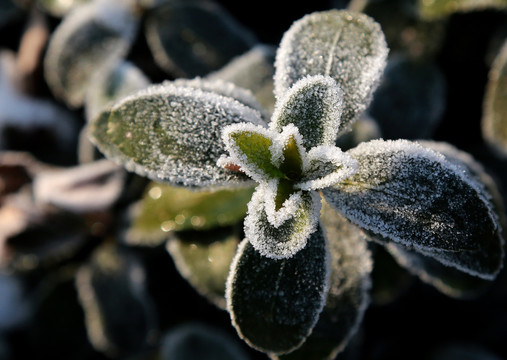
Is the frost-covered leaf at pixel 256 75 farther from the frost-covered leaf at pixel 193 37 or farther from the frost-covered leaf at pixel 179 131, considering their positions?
the frost-covered leaf at pixel 179 131

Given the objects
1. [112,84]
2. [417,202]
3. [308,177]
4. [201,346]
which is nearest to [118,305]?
[201,346]

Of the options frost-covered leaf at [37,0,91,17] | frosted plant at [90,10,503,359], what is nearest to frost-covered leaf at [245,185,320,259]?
frosted plant at [90,10,503,359]

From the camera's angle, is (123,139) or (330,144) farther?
(123,139)

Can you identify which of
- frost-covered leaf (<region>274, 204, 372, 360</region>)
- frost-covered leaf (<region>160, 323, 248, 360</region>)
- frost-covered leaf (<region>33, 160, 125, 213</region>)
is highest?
frost-covered leaf (<region>274, 204, 372, 360</region>)

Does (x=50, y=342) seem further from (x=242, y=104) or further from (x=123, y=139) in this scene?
(x=242, y=104)

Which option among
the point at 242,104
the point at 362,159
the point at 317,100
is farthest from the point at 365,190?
the point at 242,104

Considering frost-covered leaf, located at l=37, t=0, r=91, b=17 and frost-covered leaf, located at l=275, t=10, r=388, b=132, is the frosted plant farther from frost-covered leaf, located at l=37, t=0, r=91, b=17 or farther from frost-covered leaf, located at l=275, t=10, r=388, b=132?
frost-covered leaf, located at l=37, t=0, r=91, b=17

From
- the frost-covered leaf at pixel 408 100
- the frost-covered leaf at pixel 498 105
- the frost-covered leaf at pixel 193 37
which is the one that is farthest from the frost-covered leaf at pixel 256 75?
→ the frost-covered leaf at pixel 498 105
